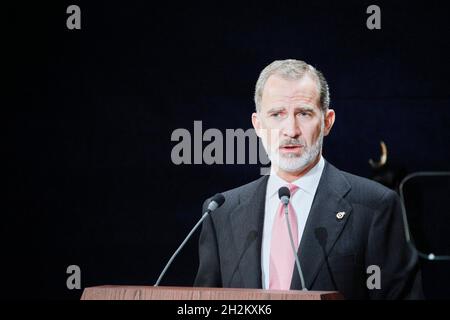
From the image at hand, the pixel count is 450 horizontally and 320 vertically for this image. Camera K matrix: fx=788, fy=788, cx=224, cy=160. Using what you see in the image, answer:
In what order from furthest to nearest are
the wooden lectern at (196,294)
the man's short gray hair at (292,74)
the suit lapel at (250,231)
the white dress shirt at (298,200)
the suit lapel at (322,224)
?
the man's short gray hair at (292,74) → the white dress shirt at (298,200) → the suit lapel at (250,231) → the suit lapel at (322,224) → the wooden lectern at (196,294)

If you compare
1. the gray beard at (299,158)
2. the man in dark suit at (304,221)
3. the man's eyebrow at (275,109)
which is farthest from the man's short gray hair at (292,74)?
the gray beard at (299,158)

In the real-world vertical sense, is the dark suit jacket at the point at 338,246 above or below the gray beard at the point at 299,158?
below

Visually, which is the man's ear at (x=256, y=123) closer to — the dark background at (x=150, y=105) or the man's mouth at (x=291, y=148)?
the dark background at (x=150, y=105)

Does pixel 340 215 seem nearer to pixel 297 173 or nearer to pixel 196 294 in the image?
pixel 297 173

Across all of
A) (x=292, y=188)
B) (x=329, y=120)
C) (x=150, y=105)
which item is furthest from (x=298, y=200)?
(x=150, y=105)

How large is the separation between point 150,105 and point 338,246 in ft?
4.46

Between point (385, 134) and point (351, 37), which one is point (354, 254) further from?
point (351, 37)

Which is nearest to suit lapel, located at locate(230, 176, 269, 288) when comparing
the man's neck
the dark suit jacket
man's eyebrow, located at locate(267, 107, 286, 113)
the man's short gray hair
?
the dark suit jacket

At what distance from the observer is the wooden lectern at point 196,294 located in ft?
9.18

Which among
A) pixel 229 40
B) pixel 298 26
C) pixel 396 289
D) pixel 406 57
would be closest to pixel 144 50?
pixel 229 40

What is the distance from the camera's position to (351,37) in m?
4.33

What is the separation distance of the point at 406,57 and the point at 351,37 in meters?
0.32

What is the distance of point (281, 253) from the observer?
4.03 m

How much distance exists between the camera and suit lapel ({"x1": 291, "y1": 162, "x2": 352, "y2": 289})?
12.7 ft
